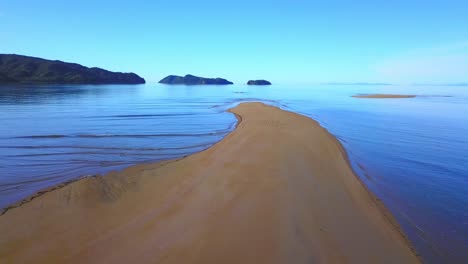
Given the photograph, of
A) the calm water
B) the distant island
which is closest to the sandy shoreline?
the calm water

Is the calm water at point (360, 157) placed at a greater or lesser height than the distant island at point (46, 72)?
lesser

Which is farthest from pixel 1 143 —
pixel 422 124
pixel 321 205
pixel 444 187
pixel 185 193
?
pixel 422 124

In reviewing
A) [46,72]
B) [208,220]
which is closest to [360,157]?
[208,220]

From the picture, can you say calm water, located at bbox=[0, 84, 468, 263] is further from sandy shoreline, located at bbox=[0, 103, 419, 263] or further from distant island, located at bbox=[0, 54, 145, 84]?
distant island, located at bbox=[0, 54, 145, 84]

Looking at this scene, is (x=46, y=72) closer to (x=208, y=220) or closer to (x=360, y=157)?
(x=360, y=157)

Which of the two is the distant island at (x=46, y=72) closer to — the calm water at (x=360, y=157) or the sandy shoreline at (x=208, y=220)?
the calm water at (x=360, y=157)

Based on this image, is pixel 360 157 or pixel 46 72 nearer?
pixel 360 157

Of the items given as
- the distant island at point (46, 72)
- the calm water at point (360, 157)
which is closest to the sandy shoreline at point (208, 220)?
the calm water at point (360, 157)

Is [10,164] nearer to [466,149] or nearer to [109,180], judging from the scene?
[109,180]
